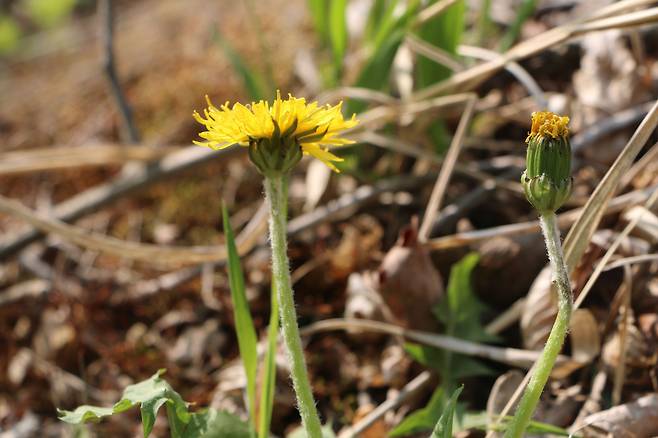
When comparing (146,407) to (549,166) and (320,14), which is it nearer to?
(549,166)

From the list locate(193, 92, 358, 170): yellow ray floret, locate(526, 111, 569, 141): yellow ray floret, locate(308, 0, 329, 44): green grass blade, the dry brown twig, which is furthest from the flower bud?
locate(308, 0, 329, 44): green grass blade

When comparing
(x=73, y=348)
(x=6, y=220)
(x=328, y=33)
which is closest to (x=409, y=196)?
(x=328, y=33)

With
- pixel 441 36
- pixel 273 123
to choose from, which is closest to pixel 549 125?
pixel 273 123

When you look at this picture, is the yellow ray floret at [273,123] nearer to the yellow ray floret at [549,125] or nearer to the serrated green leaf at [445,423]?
the yellow ray floret at [549,125]

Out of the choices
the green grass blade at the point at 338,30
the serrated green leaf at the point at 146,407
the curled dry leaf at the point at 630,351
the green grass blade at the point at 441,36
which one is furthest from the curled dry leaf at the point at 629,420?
the green grass blade at the point at 338,30

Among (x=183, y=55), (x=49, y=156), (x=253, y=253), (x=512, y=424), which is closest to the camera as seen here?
(x=512, y=424)

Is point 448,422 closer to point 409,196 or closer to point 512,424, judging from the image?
point 512,424
